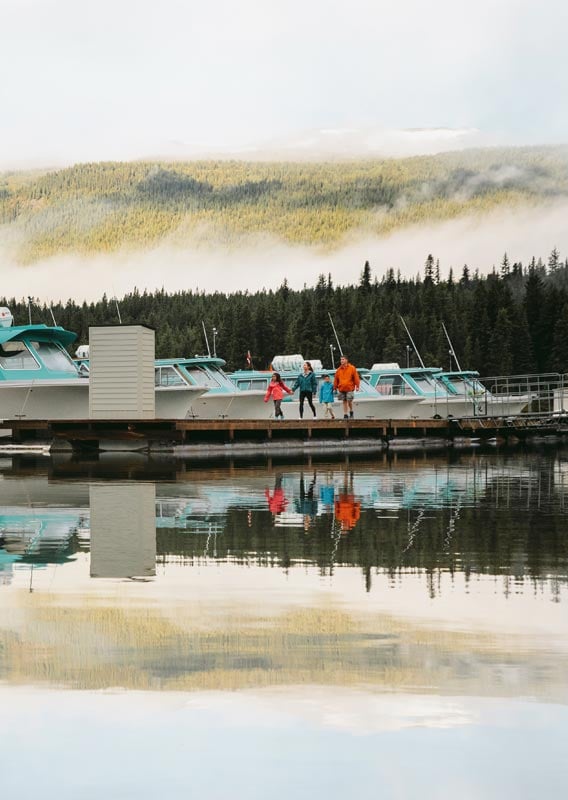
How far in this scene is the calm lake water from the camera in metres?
3.53

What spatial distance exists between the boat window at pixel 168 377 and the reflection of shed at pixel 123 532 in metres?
23.4

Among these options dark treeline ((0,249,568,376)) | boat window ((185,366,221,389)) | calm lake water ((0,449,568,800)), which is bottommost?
calm lake water ((0,449,568,800))

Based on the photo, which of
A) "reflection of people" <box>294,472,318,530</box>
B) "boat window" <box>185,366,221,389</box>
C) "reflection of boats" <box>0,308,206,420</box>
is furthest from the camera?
"boat window" <box>185,366,221,389</box>

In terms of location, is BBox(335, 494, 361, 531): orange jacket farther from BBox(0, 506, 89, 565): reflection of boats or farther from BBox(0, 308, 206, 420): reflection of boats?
BBox(0, 308, 206, 420): reflection of boats

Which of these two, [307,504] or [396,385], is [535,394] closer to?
[396,385]

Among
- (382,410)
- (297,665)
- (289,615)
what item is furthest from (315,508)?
(382,410)

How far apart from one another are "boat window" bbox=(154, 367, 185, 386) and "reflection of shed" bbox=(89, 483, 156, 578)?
76.9 feet

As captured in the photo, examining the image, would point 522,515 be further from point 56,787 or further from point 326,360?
point 326,360

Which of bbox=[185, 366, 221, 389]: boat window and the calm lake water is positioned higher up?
bbox=[185, 366, 221, 389]: boat window

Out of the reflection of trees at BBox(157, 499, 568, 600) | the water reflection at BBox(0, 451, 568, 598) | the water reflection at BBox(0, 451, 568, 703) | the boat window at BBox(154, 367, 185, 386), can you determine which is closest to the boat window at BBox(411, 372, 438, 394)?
the boat window at BBox(154, 367, 185, 386)

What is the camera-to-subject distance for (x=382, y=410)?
4003cm

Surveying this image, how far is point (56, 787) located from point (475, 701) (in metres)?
1.58

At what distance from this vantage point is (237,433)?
89.9ft

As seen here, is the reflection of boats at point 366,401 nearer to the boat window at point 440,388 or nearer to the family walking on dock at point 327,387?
the boat window at point 440,388
